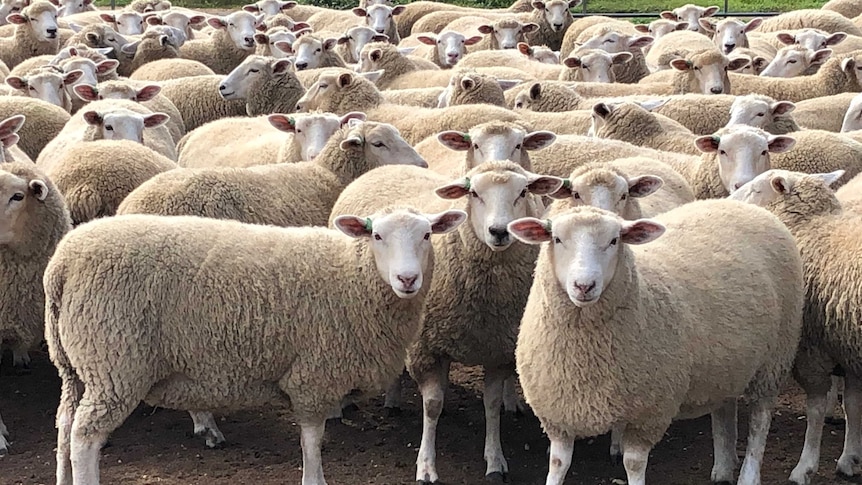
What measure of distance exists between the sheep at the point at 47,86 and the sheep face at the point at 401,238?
5.09 metres

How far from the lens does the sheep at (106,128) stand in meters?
7.47

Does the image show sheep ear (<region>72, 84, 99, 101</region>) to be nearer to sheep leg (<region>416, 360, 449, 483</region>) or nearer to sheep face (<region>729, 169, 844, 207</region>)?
sheep leg (<region>416, 360, 449, 483</region>)

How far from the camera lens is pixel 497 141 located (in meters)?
6.27

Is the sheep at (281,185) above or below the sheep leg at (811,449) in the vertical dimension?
above

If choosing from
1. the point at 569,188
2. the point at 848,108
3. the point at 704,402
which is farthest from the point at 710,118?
the point at 704,402

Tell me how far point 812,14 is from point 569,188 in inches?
413

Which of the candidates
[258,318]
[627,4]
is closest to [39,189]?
[258,318]

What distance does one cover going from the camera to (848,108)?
8.78 m

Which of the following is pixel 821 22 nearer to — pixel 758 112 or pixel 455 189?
pixel 758 112

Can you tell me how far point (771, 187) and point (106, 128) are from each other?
13.6 feet

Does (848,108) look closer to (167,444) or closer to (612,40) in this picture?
(612,40)

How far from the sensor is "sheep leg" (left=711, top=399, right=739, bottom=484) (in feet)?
17.6

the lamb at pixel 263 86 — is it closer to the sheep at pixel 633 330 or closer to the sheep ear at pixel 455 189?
the sheep ear at pixel 455 189

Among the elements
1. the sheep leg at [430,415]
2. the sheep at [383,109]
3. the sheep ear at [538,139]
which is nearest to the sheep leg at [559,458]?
the sheep leg at [430,415]
